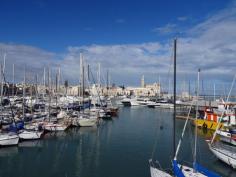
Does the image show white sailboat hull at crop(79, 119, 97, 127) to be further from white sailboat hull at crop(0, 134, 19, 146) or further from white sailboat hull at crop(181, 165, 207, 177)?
white sailboat hull at crop(181, 165, 207, 177)

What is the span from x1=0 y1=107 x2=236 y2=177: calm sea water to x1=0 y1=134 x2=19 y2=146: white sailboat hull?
0.80 metres

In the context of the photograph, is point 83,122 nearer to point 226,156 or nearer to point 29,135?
point 29,135

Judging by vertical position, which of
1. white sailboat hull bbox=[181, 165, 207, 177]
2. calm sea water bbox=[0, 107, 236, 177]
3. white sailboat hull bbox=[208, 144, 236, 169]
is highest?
white sailboat hull bbox=[181, 165, 207, 177]

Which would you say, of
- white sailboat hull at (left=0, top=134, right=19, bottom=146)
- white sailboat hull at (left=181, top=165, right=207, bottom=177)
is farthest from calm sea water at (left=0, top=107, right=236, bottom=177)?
white sailboat hull at (left=181, top=165, right=207, bottom=177)

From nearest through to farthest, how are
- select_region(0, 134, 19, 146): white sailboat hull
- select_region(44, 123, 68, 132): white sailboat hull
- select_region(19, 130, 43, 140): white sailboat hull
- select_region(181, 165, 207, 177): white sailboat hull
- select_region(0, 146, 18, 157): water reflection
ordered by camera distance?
1. select_region(181, 165, 207, 177): white sailboat hull
2. select_region(0, 146, 18, 157): water reflection
3. select_region(0, 134, 19, 146): white sailboat hull
4. select_region(19, 130, 43, 140): white sailboat hull
5. select_region(44, 123, 68, 132): white sailboat hull

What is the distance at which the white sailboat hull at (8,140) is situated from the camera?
34625 mm

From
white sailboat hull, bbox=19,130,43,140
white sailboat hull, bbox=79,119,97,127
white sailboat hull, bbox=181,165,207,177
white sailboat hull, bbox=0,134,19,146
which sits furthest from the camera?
white sailboat hull, bbox=79,119,97,127

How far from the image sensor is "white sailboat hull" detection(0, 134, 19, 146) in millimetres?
34625

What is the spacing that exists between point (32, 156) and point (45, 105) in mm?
35831

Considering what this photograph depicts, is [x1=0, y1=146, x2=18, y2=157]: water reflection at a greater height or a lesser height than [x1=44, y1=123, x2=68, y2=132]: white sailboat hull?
lesser

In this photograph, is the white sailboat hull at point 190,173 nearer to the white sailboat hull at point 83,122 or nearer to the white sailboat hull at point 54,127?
the white sailboat hull at point 54,127

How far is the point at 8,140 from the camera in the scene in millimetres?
35062

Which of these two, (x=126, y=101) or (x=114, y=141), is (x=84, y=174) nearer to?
(x=114, y=141)

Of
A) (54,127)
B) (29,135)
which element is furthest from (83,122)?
(29,135)
